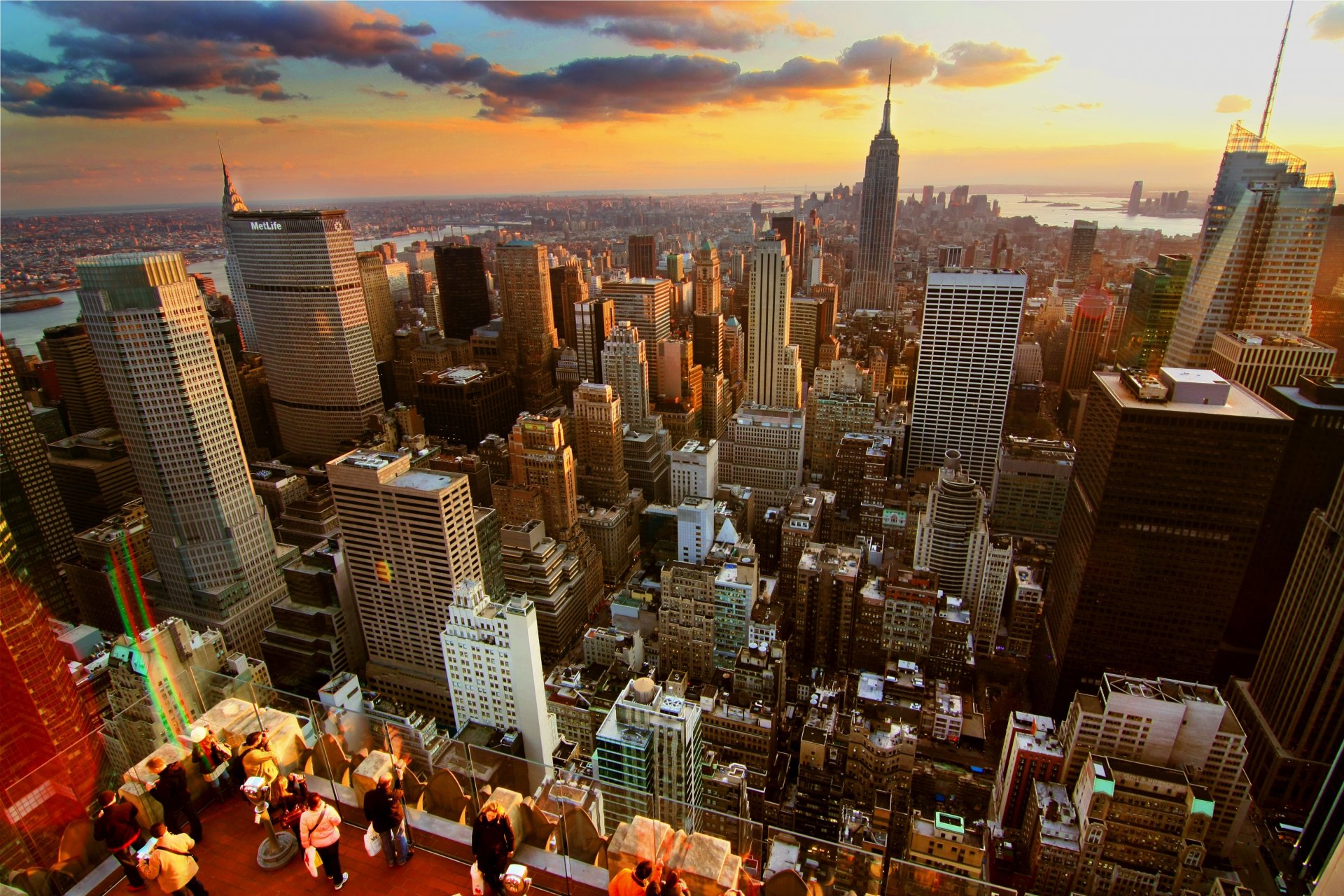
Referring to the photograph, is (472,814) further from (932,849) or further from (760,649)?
(760,649)

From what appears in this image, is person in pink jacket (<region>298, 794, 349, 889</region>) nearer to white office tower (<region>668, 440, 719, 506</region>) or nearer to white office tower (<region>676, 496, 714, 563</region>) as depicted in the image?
white office tower (<region>676, 496, 714, 563</region>)

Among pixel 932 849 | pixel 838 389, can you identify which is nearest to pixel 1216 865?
pixel 932 849

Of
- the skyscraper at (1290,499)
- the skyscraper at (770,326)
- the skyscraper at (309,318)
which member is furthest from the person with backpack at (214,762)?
the skyscraper at (770,326)

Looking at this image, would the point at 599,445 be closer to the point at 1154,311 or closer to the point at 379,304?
the point at 379,304

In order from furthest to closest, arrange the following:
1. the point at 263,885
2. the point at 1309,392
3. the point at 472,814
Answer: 1. the point at 1309,392
2. the point at 472,814
3. the point at 263,885

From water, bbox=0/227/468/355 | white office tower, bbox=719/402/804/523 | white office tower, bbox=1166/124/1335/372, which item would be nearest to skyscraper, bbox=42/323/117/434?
water, bbox=0/227/468/355
